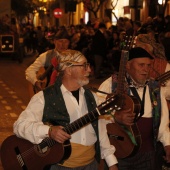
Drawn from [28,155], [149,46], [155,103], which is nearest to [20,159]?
[28,155]

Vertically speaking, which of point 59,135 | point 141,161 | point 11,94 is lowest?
point 11,94

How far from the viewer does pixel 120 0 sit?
116ft

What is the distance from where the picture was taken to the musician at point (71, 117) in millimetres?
4383

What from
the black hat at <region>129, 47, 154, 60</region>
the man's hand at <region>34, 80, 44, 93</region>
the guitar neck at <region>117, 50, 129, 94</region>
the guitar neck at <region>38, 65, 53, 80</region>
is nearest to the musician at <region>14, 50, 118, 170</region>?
the guitar neck at <region>117, 50, 129, 94</region>

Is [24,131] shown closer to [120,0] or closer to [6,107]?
[6,107]

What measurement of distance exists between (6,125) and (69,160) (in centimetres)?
663

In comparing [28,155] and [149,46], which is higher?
[149,46]

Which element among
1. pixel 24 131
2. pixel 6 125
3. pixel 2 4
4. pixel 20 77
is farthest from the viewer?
pixel 2 4

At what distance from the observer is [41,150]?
177 inches

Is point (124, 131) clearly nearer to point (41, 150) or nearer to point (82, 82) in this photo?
point (82, 82)

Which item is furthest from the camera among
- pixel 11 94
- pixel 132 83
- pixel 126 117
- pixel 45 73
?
pixel 11 94

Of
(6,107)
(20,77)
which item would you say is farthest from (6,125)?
(20,77)

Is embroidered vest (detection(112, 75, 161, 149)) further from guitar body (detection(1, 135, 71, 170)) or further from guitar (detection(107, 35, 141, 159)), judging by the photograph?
guitar body (detection(1, 135, 71, 170))

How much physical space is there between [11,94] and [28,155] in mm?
11294
